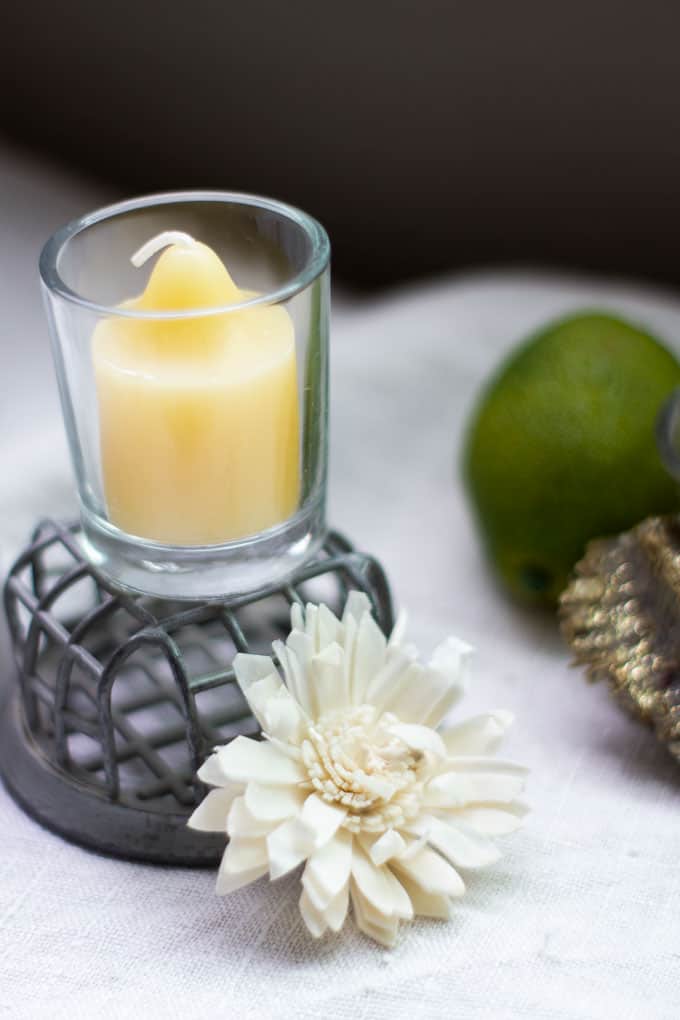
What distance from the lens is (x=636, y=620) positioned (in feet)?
1.72

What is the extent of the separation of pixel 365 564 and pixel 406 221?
0.50 meters

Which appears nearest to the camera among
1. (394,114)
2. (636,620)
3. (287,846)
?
(287,846)

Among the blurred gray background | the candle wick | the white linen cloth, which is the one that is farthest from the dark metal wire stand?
the blurred gray background

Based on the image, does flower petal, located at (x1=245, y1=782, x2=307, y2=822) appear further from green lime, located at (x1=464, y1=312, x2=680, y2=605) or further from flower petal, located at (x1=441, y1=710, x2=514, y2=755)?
green lime, located at (x1=464, y1=312, x2=680, y2=605)

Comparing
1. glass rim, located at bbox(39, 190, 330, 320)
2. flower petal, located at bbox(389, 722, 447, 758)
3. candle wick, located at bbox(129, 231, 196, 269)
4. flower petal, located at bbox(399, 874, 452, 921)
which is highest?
candle wick, located at bbox(129, 231, 196, 269)

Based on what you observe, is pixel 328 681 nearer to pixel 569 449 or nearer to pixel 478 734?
pixel 478 734

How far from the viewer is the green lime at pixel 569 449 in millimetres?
581

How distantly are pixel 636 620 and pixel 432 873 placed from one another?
0.16 meters

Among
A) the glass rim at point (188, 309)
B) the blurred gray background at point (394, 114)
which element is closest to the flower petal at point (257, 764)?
the glass rim at point (188, 309)

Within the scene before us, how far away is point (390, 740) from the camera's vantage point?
0.43 metres

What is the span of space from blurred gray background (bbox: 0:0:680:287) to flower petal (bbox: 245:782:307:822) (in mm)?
556

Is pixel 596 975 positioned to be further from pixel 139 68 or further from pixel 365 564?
pixel 139 68

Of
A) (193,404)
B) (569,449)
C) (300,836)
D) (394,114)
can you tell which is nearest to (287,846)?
(300,836)

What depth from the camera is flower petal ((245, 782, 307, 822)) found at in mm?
406
